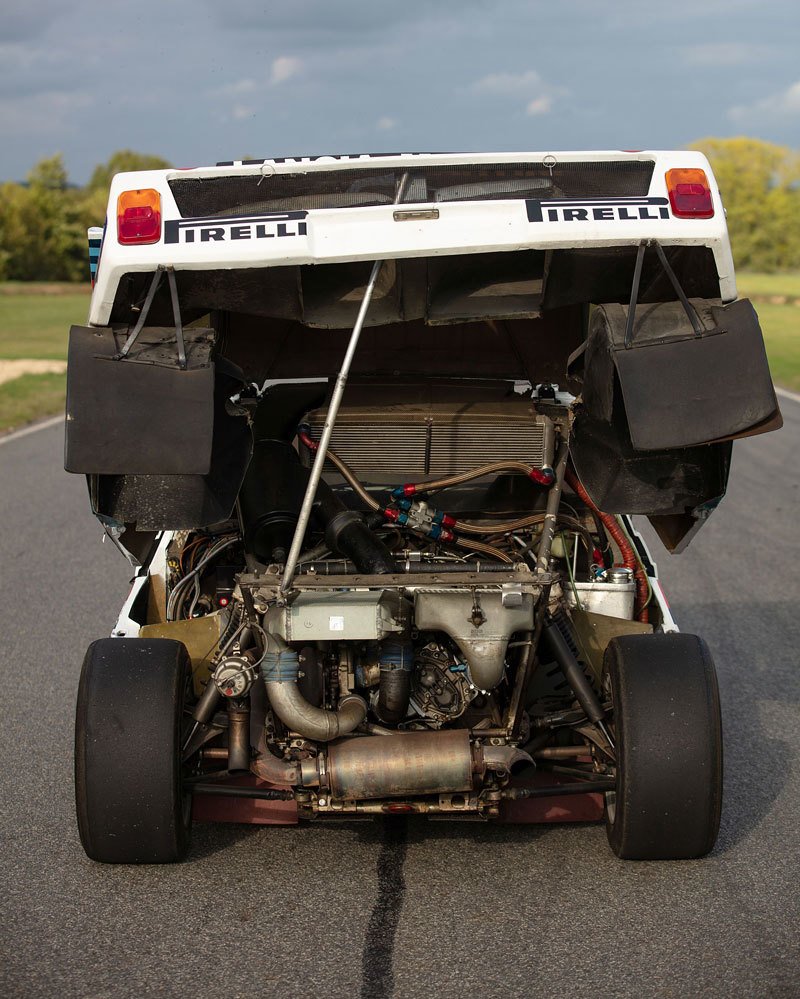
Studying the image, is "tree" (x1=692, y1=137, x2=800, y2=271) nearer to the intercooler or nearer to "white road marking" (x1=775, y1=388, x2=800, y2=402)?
"white road marking" (x1=775, y1=388, x2=800, y2=402)

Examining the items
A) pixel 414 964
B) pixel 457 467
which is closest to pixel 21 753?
pixel 457 467

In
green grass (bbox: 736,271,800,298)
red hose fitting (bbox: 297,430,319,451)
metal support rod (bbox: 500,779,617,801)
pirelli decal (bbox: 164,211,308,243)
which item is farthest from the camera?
green grass (bbox: 736,271,800,298)

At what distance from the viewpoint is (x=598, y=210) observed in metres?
4.80

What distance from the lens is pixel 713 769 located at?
197 inches

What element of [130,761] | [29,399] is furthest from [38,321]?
[130,761]

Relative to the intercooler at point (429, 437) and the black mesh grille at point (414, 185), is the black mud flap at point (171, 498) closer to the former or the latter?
the black mesh grille at point (414, 185)

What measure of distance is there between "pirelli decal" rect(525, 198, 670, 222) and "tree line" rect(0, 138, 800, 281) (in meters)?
59.4

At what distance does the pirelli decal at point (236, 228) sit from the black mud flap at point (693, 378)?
1.15m

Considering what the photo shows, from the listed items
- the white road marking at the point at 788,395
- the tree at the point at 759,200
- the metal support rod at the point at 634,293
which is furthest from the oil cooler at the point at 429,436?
the tree at the point at 759,200

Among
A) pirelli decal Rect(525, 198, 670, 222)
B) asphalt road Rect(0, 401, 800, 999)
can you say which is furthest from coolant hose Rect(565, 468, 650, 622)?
pirelli decal Rect(525, 198, 670, 222)

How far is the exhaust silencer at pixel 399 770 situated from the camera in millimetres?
4941

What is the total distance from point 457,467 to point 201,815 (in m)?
1.91

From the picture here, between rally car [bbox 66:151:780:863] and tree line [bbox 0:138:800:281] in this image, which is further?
tree line [bbox 0:138:800:281]

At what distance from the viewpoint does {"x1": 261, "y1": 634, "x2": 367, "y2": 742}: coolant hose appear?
16.5 ft
